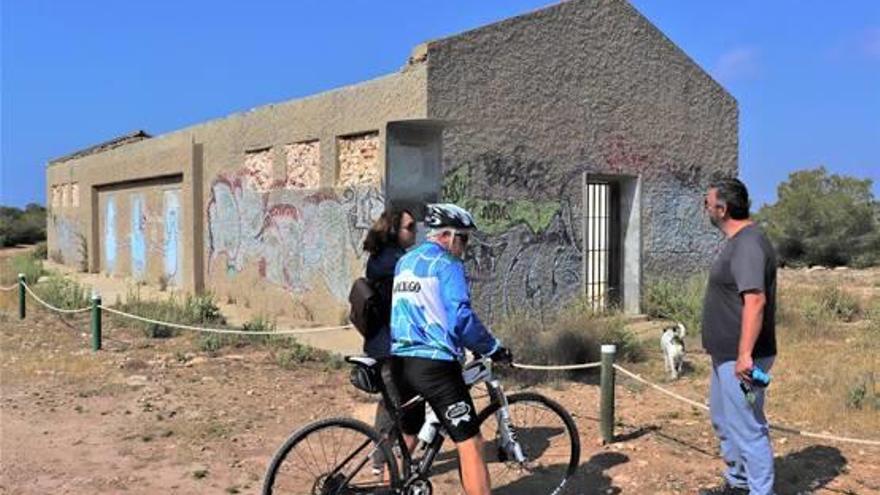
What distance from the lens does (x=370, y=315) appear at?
5.57 metres

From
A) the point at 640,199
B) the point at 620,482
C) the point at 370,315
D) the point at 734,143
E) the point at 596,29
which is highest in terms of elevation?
the point at 596,29

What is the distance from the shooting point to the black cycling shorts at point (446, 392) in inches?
176

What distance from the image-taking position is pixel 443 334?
176 inches

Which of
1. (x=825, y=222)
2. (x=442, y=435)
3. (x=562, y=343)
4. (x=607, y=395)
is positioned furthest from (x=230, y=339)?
(x=825, y=222)

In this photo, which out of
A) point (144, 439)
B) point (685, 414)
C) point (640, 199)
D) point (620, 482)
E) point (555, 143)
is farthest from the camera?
point (640, 199)

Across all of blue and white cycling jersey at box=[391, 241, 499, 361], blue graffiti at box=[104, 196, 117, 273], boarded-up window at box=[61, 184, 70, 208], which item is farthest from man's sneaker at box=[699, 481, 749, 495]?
boarded-up window at box=[61, 184, 70, 208]

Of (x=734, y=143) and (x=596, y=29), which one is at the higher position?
(x=596, y=29)

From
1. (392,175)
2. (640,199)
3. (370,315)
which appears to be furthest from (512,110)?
(370,315)

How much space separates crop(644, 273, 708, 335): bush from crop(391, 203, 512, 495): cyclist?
8778mm

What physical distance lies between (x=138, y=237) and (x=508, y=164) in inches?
488

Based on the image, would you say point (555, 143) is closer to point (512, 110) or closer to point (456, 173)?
point (512, 110)

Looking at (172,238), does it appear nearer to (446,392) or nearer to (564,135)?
(564,135)

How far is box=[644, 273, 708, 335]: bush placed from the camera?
512 inches

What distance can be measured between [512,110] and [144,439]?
21.5 ft
